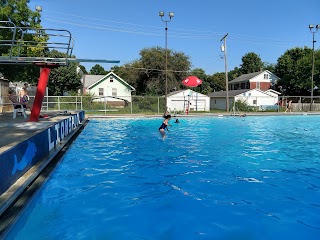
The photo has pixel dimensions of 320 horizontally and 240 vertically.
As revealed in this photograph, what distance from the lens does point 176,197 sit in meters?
6.27

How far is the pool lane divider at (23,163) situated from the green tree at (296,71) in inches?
1994

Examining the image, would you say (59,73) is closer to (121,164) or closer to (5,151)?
(121,164)

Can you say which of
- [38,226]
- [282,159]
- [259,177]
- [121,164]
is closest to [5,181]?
[38,226]

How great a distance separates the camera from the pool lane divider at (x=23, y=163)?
5.21 m

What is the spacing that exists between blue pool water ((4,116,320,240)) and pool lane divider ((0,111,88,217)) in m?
0.36

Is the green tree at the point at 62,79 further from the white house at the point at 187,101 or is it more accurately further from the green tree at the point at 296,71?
the green tree at the point at 296,71

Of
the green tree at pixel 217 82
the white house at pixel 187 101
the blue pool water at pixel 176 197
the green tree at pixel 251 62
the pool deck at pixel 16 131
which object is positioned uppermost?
the green tree at pixel 251 62

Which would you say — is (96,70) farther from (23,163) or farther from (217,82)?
(23,163)

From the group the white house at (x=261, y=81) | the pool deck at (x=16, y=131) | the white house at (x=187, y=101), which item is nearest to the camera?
the pool deck at (x=16, y=131)

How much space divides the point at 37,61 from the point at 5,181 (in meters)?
7.62

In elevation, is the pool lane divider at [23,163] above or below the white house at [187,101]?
below

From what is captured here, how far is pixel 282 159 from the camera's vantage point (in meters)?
10.4

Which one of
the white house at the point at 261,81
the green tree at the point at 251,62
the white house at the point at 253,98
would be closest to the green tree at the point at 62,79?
the white house at the point at 253,98

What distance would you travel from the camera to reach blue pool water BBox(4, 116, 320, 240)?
4.74m
